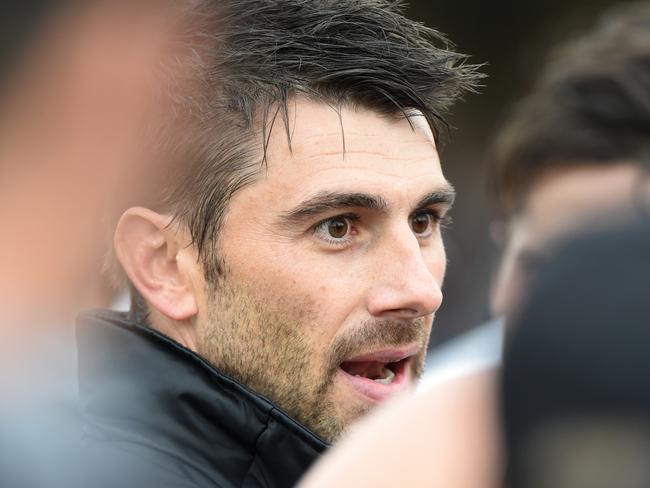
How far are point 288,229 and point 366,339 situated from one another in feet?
1.20

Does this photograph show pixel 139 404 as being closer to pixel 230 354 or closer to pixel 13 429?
pixel 230 354

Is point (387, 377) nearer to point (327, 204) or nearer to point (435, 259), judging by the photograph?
point (435, 259)

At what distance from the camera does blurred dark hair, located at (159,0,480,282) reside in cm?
298

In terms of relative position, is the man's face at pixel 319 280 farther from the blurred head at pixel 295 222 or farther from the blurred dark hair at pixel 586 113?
the blurred dark hair at pixel 586 113

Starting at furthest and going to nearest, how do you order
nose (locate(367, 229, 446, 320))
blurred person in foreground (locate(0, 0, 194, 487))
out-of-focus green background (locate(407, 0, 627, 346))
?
out-of-focus green background (locate(407, 0, 627, 346)) < nose (locate(367, 229, 446, 320)) < blurred person in foreground (locate(0, 0, 194, 487))

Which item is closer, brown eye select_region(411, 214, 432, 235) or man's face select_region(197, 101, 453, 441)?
man's face select_region(197, 101, 453, 441)

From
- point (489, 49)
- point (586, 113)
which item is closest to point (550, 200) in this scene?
point (586, 113)

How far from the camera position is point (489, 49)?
10656 millimetres

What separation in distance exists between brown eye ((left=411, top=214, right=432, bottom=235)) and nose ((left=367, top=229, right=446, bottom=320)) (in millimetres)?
186

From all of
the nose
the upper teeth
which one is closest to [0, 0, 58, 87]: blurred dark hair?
the nose

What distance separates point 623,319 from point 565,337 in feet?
0.20

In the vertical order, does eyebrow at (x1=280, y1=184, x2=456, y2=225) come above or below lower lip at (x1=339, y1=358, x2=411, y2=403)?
above

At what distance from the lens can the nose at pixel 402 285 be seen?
292 cm

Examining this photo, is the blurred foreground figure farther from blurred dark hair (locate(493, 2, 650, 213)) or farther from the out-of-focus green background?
the out-of-focus green background
